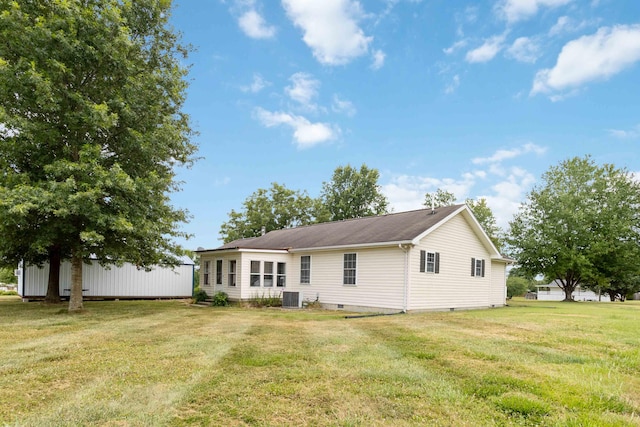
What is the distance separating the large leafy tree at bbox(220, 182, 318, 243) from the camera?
38000mm

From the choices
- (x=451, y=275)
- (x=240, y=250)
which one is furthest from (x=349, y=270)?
(x=240, y=250)

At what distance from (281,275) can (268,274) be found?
2.42ft

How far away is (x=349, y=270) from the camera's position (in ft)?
52.9

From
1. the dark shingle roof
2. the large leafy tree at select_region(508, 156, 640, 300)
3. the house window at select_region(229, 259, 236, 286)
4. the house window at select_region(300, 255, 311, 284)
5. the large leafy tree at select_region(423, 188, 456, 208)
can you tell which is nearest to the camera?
the dark shingle roof

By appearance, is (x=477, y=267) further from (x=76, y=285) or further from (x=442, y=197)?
(x=442, y=197)

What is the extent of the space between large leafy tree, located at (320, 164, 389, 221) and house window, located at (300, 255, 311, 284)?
74.9 ft

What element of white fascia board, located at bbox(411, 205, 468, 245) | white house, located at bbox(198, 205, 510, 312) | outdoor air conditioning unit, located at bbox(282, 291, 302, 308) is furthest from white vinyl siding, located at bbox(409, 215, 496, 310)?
outdoor air conditioning unit, located at bbox(282, 291, 302, 308)

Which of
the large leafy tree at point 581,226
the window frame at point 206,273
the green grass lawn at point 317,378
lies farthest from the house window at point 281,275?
the large leafy tree at point 581,226

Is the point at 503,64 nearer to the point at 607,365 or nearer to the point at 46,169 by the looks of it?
the point at 607,365

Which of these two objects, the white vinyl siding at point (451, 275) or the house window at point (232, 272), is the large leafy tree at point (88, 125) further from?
the white vinyl siding at point (451, 275)

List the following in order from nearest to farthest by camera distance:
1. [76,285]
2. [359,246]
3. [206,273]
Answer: [76,285], [359,246], [206,273]

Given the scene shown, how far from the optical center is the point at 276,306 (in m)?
17.4

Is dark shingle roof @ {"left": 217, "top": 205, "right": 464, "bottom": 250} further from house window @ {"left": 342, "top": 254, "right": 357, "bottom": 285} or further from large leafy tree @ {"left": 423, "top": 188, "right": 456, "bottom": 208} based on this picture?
large leafy tree @ {"left": 423, "top": 188, "right": 456, "bottom": 208}

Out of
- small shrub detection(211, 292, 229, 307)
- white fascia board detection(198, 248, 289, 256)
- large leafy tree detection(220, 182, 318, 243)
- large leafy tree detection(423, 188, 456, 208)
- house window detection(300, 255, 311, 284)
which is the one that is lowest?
small shrub detection(211, 292, 229, 307)
